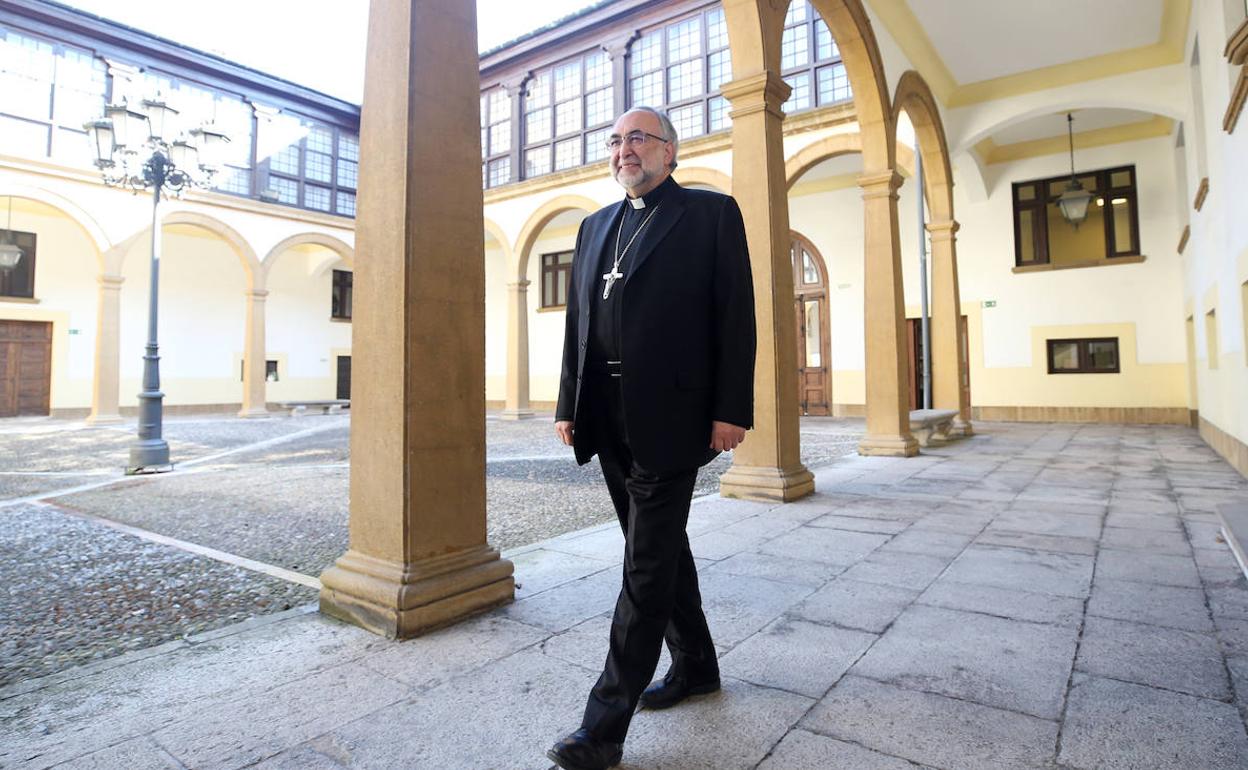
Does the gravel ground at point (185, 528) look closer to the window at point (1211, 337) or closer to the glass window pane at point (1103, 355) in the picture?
the window at point (1211, 337)

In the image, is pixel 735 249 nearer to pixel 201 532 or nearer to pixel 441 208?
pixel 441 208

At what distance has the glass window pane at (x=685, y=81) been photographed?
13.8m

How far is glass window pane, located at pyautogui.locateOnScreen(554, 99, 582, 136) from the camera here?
1590 centimetres

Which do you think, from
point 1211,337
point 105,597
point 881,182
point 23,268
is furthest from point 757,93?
point 23,268

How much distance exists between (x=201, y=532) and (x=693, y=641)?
152 inches

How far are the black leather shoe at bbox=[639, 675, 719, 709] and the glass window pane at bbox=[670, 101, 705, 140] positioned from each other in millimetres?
13130

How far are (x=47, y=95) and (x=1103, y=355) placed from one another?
21189 millimetres

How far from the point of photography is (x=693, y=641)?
1.85 meters

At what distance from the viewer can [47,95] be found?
46.3 ft

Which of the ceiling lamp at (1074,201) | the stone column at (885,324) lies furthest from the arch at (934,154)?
the ceiling lamp at (1074,201)

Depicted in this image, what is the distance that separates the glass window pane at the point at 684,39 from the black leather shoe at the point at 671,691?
14.1 metres

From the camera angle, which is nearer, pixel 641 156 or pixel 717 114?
pixel 641 156

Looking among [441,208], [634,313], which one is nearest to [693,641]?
[634,313]

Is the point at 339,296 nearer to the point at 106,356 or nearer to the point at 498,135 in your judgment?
the point at 106,356
